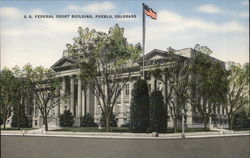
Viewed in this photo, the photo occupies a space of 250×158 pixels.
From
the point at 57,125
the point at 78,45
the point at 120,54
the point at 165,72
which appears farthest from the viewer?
the point at 57,125

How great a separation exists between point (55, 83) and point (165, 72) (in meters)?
15.5

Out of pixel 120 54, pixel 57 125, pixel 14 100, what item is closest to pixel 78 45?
pixel 120 54

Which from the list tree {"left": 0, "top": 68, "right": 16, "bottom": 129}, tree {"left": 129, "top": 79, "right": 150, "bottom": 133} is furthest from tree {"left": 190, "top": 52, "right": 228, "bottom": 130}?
tree {"left": 0, "top": 68, "right": 16, "bottom": 129}

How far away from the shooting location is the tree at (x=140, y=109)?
35134 millimetres

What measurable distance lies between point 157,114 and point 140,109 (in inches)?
92.5

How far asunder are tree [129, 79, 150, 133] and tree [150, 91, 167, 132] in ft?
4.14

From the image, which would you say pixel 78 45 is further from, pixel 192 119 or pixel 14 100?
pixel 192 119

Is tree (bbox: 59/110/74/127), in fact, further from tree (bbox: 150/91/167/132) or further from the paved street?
the paved street

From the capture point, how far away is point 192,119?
49.8 metres

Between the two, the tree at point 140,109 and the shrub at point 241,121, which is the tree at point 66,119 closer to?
the tree at point 140,109

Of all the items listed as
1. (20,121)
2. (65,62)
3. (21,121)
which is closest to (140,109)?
(65,62)

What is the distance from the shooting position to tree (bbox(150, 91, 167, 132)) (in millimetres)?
36688

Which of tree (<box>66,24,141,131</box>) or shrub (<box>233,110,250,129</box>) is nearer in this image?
tree (<box>66,24,141,131</box>)

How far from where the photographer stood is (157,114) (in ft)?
121
